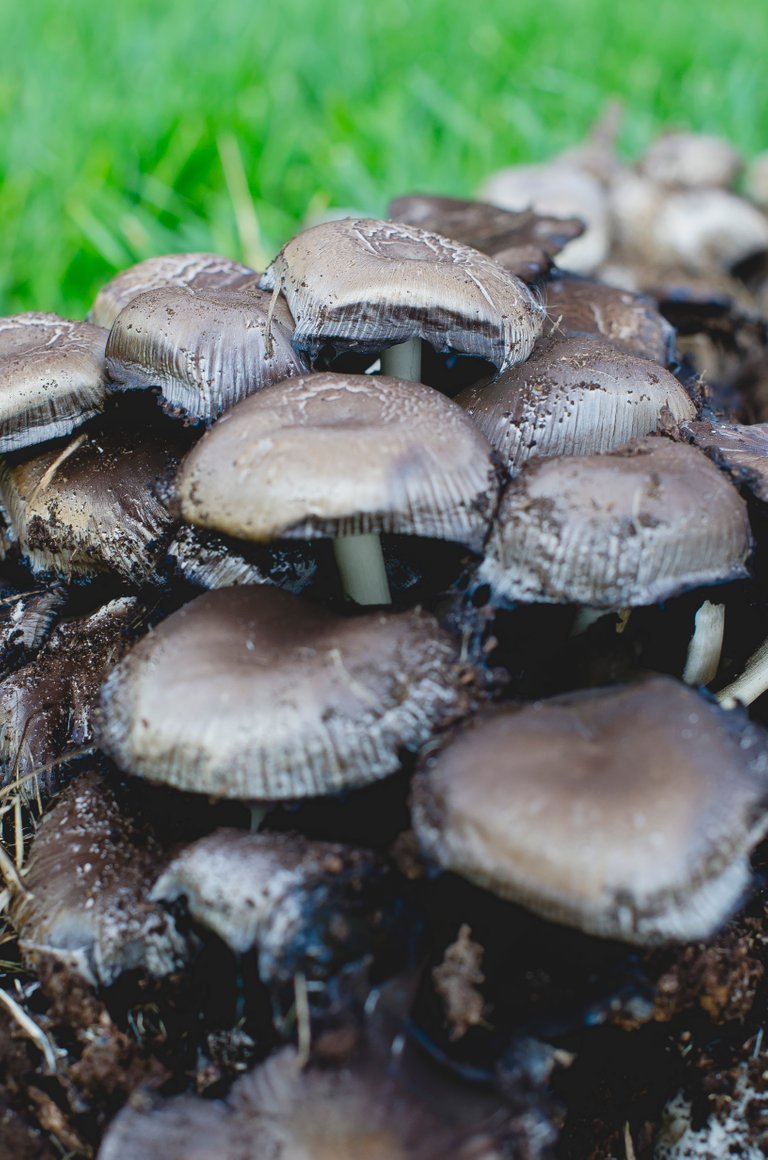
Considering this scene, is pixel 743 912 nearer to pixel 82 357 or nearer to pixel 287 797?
pixel 287 797

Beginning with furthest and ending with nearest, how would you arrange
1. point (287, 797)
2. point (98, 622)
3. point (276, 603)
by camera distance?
point (98, 622), point (276, 603), point (287, 797)

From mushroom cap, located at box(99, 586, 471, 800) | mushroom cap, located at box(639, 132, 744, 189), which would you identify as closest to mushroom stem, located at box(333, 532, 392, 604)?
mushroom cap, located at box(99, 586, 471, 800)

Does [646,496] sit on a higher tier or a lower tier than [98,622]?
higher

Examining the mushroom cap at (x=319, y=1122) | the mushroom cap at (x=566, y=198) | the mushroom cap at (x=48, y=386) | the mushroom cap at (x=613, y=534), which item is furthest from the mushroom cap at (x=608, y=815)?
the mushroom cap at (x=566, y=198)

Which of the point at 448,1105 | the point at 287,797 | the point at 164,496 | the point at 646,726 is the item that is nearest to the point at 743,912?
the point at 646,726

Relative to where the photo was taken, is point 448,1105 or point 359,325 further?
point 359,325

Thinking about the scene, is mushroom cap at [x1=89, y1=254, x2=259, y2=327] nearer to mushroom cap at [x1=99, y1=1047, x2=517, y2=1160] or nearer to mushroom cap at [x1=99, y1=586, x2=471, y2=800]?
mushroom cap at [x1=99, y1=586, x2=471, y2=800]

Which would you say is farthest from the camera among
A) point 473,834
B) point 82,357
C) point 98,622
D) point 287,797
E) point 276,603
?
point 98,622

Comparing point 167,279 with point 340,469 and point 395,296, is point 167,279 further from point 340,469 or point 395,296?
point 340,469
